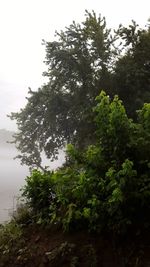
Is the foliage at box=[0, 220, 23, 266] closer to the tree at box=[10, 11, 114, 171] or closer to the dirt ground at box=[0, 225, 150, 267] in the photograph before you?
the dirt ground at box=[0, 225, 150, 267]

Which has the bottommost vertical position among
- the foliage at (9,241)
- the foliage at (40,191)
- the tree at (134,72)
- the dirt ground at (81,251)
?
the dirt ground at (81,251)

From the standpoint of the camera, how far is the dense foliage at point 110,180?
210 inches

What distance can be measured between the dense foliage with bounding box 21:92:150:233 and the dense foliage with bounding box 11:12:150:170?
8.41 metres

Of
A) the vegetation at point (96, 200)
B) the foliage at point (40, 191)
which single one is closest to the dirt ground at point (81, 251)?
the vegetation at point (96, 200)

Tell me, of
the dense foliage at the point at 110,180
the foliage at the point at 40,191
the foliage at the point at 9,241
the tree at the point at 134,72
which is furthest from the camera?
the tree at the point at 134,72

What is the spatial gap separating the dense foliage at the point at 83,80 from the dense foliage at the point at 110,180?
27.6ft

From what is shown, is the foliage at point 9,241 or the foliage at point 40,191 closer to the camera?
the foliage at point 9,241

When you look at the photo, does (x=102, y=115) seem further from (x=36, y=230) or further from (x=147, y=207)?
(x=36, y=230)

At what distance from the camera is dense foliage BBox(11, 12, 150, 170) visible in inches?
623

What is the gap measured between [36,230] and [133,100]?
9818 mm

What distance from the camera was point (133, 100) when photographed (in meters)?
15.5

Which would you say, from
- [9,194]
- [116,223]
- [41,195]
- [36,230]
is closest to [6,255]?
[36,230]

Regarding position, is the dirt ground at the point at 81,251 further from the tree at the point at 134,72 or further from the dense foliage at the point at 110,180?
the tree at the point at 134,72

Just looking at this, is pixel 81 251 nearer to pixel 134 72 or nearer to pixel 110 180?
pixel 110 180
